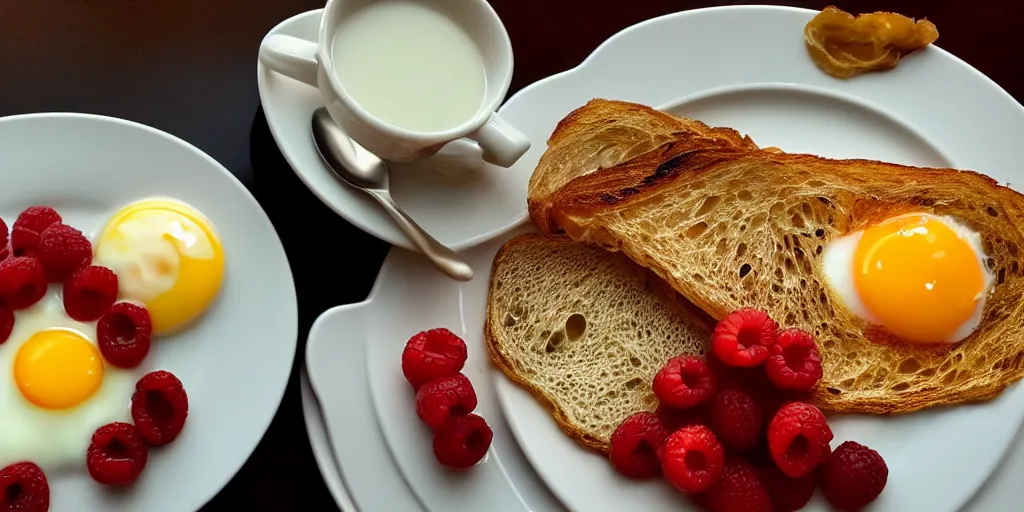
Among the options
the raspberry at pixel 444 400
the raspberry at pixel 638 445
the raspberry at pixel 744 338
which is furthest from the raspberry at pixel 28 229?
the raspberry at pixel 744 338

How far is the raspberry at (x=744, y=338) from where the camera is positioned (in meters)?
1.43

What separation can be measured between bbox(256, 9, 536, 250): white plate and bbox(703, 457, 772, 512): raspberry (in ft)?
1.89

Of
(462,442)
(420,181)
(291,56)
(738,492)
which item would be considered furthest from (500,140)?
(738,492)

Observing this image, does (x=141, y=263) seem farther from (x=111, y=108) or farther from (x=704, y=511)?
(x=704, y=511)

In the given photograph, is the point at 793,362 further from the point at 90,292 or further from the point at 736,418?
the point at 90,292

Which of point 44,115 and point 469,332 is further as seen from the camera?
point 469,332

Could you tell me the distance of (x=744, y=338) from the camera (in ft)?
4.79

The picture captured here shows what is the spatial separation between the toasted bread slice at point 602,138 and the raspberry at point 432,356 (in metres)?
0.28

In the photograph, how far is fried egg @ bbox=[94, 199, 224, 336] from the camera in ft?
4.39

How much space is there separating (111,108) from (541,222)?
789 millimetres

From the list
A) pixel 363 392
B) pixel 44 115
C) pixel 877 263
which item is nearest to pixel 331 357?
pixel 363 392

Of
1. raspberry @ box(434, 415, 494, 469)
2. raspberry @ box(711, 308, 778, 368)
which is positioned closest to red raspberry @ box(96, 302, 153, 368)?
raspberry @ box(434, 415, 494, 469)

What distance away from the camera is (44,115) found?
1.33 meters

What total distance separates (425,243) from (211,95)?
50cm
